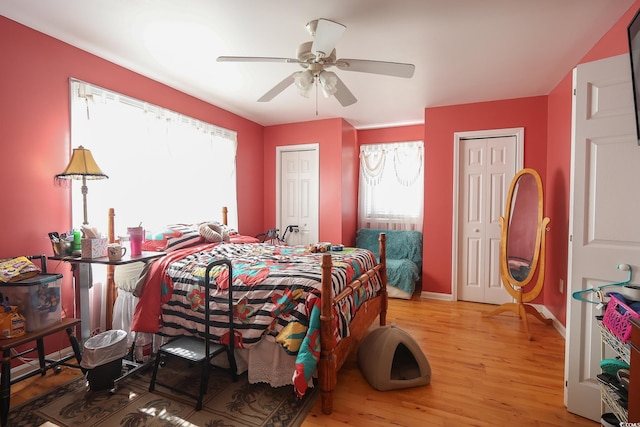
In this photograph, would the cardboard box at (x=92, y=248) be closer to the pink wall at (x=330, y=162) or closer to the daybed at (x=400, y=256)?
the pink wall at (x=330, y=162)

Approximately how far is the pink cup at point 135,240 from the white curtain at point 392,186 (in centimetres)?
368

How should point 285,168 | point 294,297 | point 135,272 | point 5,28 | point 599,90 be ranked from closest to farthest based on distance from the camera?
point 599,90
point 294,297
point 5,28
point 135,272
point 285,168

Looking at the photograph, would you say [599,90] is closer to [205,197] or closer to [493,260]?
[493,260]

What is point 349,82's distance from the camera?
3.43 m

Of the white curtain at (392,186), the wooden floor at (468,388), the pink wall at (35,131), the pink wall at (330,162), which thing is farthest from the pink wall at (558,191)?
the pink wall at (35,131)

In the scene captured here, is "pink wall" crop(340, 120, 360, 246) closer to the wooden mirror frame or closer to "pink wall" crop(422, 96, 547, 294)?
"pink wall" crop(422, 96, 547, 294)

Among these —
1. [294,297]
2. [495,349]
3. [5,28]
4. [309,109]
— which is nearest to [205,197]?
[309,109]

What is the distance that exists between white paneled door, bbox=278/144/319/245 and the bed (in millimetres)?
2226

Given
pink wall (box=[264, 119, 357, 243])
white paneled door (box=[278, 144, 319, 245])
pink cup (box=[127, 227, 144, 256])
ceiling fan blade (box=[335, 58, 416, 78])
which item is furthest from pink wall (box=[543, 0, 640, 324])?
pink cup (box=[127, 227, 144, 256])

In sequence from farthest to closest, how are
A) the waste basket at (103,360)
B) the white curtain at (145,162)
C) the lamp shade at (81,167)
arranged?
the white curtain at (145,162) < the lamp shade at (81,167) < the waste basket at (103,360)

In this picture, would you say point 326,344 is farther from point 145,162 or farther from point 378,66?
point 145,162

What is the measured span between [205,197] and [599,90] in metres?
3.86

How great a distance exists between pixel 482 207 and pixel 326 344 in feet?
10.4

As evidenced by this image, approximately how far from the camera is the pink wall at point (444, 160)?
3871 mm
